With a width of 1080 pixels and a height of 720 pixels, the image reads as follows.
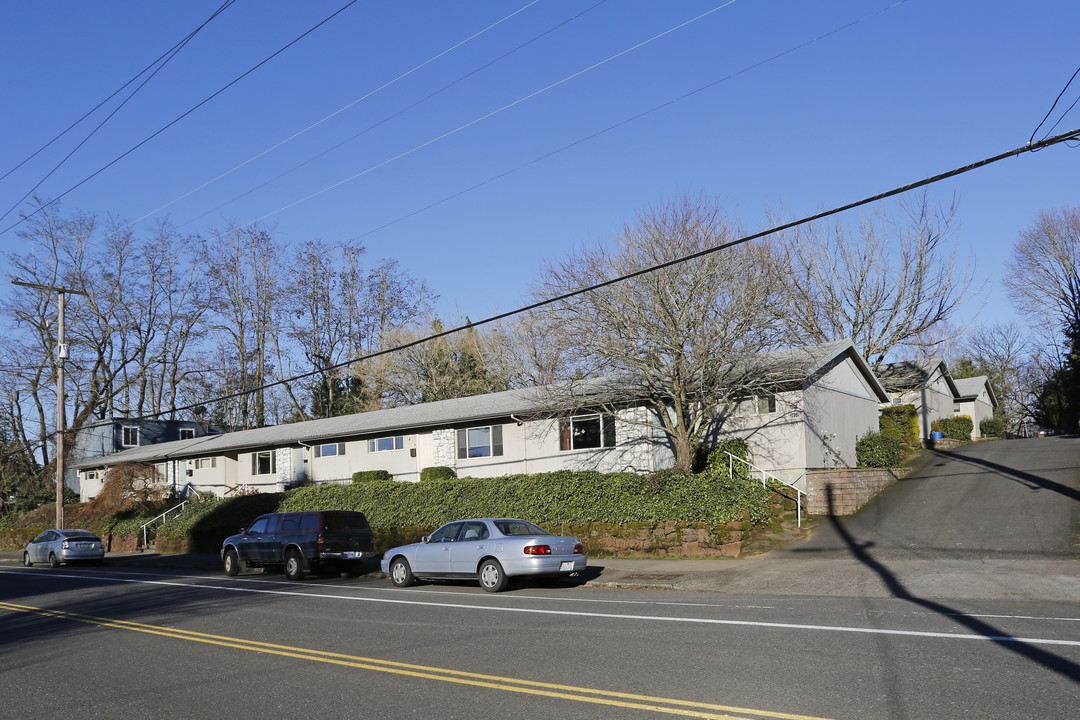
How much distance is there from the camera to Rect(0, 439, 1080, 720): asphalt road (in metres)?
7.09

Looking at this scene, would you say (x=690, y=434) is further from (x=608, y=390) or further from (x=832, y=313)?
(x=832, y=313)

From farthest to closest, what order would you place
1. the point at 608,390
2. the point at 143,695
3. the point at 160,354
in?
the point at 160,354, the point at 608,390, the point at 143,695

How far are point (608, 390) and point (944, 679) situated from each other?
1951 cm

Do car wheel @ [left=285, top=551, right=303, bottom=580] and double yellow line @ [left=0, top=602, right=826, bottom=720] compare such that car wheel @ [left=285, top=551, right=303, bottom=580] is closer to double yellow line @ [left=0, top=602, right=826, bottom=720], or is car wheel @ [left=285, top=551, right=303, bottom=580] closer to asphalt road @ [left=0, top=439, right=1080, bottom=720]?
asphalt road @ [left=0, top=439, right=1080, bottom=720]

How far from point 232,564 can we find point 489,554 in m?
10.1

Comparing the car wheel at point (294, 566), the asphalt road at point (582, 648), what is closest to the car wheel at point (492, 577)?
the asphalt road at point (582, 648)

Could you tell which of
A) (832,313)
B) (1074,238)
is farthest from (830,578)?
(1074,238)

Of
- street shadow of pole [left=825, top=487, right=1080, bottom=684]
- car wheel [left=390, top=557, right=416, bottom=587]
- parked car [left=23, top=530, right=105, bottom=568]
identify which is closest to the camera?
street shadow of pole [left=825, top=487, right=1080, bottom=684]

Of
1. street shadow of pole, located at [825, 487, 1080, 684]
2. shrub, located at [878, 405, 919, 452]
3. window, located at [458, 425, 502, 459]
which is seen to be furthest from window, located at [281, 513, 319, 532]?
shrub, located at [878, 405, 919, 452]

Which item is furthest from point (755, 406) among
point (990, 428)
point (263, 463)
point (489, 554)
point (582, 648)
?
point (990, 428)

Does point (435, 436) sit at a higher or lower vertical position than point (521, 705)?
higher

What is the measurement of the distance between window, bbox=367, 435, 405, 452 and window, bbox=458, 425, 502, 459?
3335 millimetres

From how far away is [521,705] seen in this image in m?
7.12

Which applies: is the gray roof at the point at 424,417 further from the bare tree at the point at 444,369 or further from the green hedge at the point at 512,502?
the bare tree at the point at 444,369
